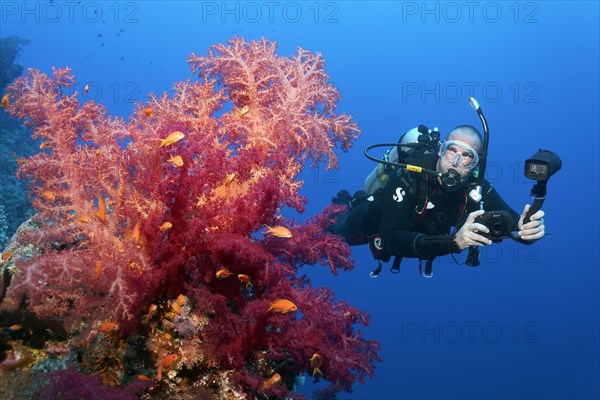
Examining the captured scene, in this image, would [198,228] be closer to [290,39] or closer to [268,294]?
[268,294]

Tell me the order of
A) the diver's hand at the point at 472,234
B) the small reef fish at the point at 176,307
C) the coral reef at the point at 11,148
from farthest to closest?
the coral reef at the point at 11,148 → the diver's hand at the point at 472,234 → the small reef fish at the point at 176,307

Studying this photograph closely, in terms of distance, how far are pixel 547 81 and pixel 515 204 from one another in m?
25.5

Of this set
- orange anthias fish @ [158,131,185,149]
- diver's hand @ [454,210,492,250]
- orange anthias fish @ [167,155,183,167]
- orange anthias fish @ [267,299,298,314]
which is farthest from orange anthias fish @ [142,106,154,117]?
diver's hand @ [454,210,492,250]

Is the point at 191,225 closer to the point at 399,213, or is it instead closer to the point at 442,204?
the point at 399,213

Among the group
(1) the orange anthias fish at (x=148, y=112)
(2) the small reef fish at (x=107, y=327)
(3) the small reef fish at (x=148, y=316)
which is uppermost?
(1) the orange anthias fish at (x=148, y=112)

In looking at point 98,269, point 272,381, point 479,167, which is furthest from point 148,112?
point 479,167

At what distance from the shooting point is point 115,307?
9.82 ft

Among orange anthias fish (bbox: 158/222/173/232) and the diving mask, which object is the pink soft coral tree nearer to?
orange anthias fish (bbox: 158/222/173/232)

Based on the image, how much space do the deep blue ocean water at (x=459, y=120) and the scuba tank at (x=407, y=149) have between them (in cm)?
2544

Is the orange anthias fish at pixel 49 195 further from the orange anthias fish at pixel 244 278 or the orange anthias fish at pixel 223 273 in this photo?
the orange anthias fish at pixel 244 278

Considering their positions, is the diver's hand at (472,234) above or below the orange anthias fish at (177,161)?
above

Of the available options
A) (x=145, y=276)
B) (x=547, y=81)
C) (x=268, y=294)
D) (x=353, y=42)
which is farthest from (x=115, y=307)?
(x=353, y=42)

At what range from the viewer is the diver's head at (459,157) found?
206 inches

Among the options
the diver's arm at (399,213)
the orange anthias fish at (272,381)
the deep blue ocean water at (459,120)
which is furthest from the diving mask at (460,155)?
the deep blue ocean water at (459,120)
